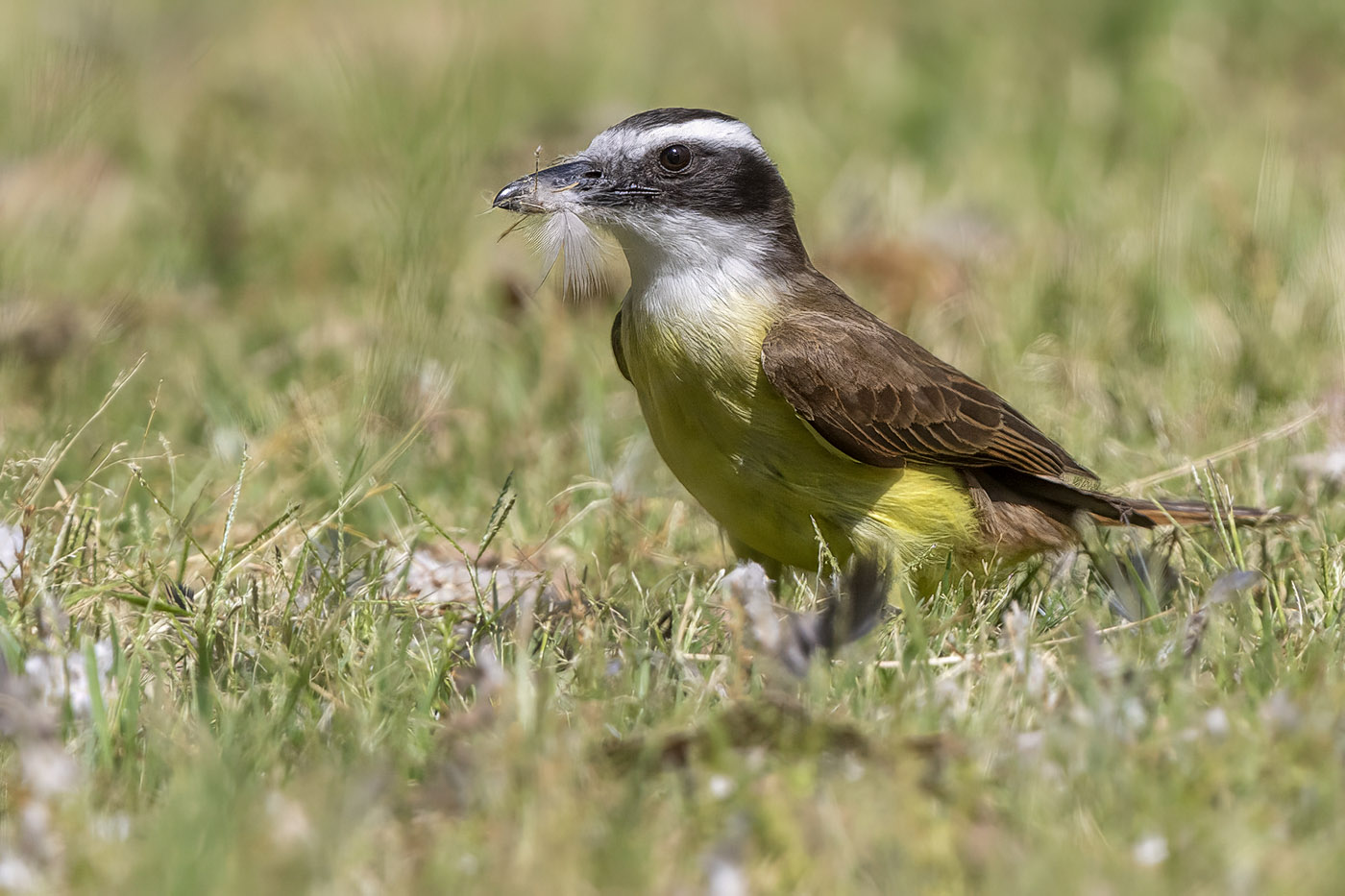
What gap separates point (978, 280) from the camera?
7.82 m

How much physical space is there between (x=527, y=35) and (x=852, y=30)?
8.46ft

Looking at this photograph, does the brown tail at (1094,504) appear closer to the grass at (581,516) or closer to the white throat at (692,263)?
the grass at (581,516)

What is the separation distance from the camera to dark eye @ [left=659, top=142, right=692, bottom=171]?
16.5 ft

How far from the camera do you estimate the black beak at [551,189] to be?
499 cm

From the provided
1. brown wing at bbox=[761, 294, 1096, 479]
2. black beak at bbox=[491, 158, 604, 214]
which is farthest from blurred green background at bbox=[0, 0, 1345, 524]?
brown wing at bbox=[761, 294, 1096, 479]

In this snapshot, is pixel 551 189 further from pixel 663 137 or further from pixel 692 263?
pixel 692 263

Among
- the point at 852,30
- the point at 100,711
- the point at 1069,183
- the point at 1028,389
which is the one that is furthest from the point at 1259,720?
the point at 852,30

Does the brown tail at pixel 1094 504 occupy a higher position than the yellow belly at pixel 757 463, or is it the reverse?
the yellow belly at pixel 757 463

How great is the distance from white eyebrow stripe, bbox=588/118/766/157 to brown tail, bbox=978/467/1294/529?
1391mm

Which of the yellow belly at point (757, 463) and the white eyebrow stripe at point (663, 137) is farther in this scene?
the white eyebrow stripe at point (663, 137)

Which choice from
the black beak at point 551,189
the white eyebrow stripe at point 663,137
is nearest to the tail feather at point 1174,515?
the white eyebrow stripe at point 663,137

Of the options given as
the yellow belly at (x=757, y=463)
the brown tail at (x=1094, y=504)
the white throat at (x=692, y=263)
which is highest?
the white throat at (x=692, y=263)

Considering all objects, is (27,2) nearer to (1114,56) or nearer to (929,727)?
(1114,56)

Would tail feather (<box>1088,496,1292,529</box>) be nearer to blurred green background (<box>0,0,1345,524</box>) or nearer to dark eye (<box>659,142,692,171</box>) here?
blurred green background (<box>0,0,1345,524</box>)
